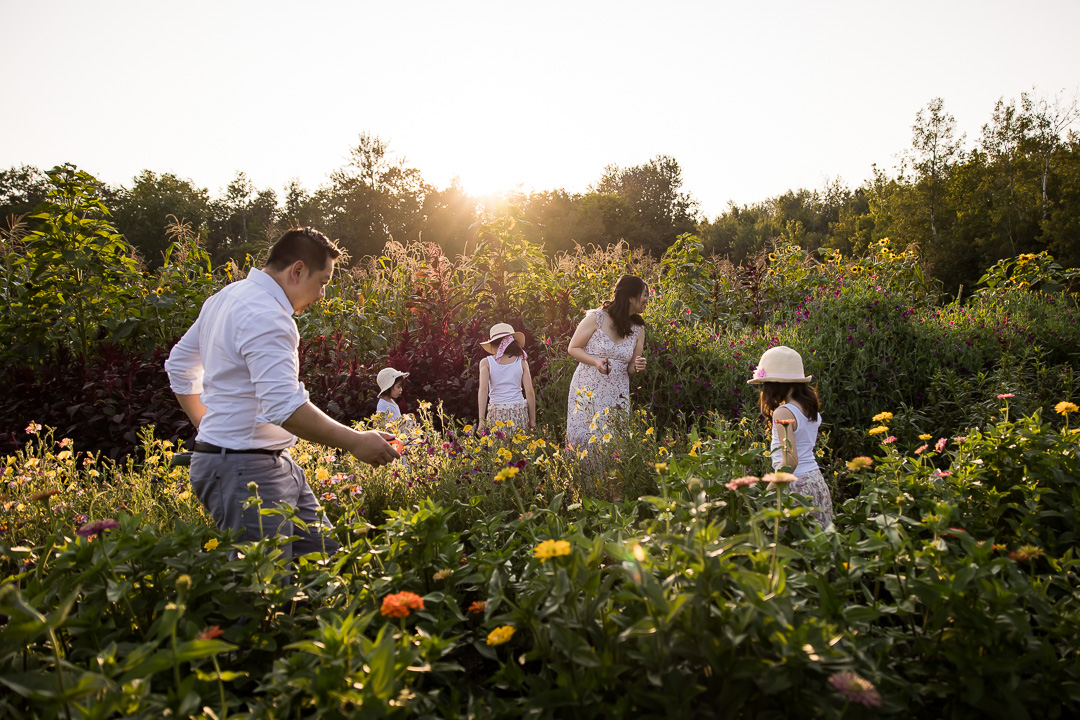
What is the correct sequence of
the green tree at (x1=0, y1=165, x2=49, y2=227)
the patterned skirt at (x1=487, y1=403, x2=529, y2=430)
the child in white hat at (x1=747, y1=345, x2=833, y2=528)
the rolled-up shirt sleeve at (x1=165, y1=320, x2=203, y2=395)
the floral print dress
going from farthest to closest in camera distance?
the green tree at (x1=0, y1=165, x2=49, y2=227), the patterned skirt at (x1=487, y1=403, x2=529, y2=430), the floral print dress, the child in white hat at (x1=747, y1=345, x2=833, y2=528), the rolled-up shirt sleeve at (x1=165, y1=320, x2=203, y2=395)

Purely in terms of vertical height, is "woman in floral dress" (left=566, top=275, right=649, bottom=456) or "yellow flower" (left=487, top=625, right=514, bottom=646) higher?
"woman in floral dress" (left=566, top=275, right=649, bottom=456)

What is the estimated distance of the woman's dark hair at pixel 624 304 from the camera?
16.3ft

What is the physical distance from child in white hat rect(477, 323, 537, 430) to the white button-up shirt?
9.49 feet

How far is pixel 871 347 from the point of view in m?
5.53

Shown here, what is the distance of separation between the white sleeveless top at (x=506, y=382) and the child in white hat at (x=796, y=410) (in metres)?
2.46

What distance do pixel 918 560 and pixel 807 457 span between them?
165 cm

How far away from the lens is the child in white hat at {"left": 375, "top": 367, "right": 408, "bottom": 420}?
→ 194 inches

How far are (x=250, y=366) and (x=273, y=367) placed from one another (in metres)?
0.09

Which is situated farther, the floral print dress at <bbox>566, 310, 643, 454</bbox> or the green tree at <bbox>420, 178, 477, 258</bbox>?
the green tree at <bbox>420, 178, 477, 258</bbox>

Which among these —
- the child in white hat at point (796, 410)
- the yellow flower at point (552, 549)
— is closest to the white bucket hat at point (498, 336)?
the child in white hat at point (796, 410)

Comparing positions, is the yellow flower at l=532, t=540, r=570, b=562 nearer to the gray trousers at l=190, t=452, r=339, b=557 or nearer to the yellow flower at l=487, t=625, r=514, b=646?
the yellow flower at l=487, t=625, r=514, b=646

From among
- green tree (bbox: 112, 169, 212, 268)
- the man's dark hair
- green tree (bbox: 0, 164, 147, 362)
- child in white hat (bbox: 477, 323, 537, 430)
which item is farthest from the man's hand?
green tree (bbox: 112, 169, 212, 268)

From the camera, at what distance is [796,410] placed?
10.3 feet

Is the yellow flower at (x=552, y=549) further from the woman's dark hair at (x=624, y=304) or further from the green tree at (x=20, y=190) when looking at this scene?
the green tree at (x=20, y=190)
